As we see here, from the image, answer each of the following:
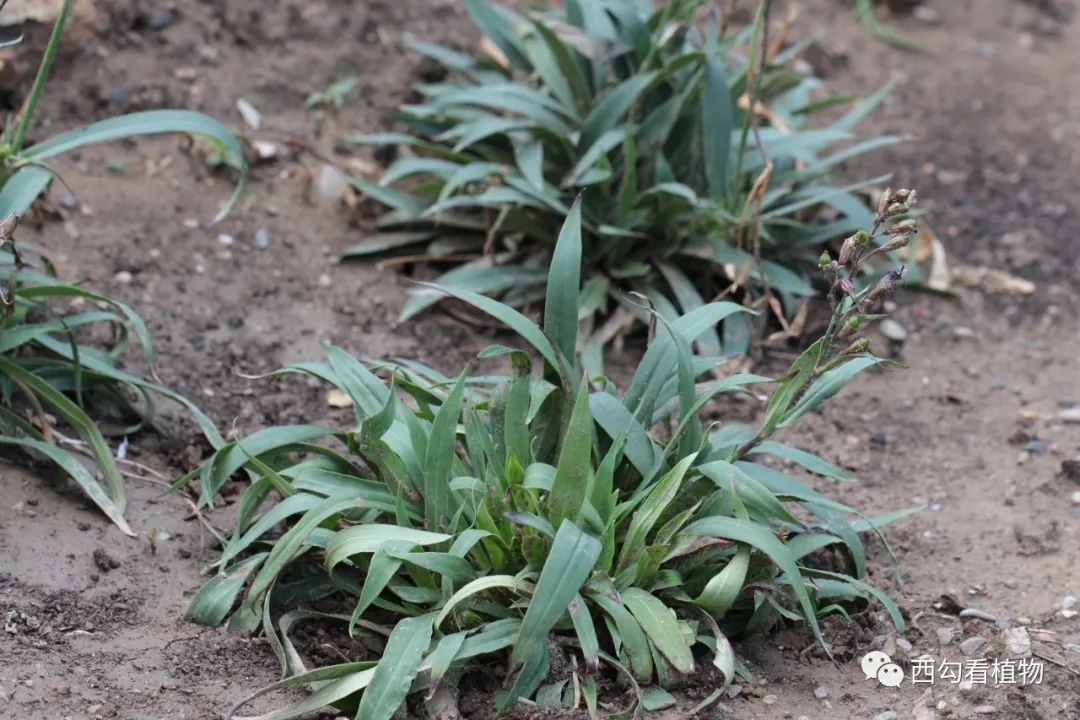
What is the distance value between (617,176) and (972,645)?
1.90 meters

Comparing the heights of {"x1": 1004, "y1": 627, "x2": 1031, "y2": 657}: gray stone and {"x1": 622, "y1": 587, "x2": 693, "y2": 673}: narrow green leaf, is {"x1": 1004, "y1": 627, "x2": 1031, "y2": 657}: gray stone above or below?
below

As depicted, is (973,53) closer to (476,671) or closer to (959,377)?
(959,377)

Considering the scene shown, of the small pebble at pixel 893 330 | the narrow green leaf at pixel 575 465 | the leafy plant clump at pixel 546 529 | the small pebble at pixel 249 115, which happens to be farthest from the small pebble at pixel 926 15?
the narrow green leaf at pixel 575 465

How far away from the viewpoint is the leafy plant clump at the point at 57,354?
9.20ft

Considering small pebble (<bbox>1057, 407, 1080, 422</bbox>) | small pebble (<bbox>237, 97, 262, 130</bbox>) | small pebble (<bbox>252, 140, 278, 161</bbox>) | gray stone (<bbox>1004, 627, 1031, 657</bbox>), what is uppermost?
small pebble (<bbox>237, 97, 262, 130</bbox>)

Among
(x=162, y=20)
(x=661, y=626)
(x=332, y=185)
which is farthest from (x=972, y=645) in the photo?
(x=162, y=20)

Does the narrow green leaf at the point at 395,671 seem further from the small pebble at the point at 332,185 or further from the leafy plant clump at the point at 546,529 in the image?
the small pebble at the point at 332,185

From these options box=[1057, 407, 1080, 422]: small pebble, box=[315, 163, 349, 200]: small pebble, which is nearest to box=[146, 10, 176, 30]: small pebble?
box=[315, 163, 349, 200]: small pebble

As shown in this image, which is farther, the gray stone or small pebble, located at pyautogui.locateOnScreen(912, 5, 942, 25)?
small pebble, located at pyautogui.locateOnScreen(912, 5, 942, 25)

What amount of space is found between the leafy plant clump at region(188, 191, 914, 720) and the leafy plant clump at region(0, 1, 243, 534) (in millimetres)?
365

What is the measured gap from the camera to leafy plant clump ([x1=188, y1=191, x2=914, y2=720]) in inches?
90.4

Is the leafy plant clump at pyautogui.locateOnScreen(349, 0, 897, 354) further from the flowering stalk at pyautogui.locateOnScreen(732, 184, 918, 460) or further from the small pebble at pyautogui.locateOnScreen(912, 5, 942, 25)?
the small pebble at pyautogui.locateOnScreen(912, 5, 942, 25)

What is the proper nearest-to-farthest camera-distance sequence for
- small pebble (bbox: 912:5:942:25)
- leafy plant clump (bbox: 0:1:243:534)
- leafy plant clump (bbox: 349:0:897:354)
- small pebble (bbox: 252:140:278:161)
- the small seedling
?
leafy plant clump (bbox: 0:1:243:534)
leafy plant clump (bbox: 349:0:897:354)
small pebble (bbox: 252:140:278:161)
the small seedling
small pebble (bbox: 912:5:942:25)

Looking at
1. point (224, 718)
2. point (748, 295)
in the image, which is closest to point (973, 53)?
point (748, 295)
